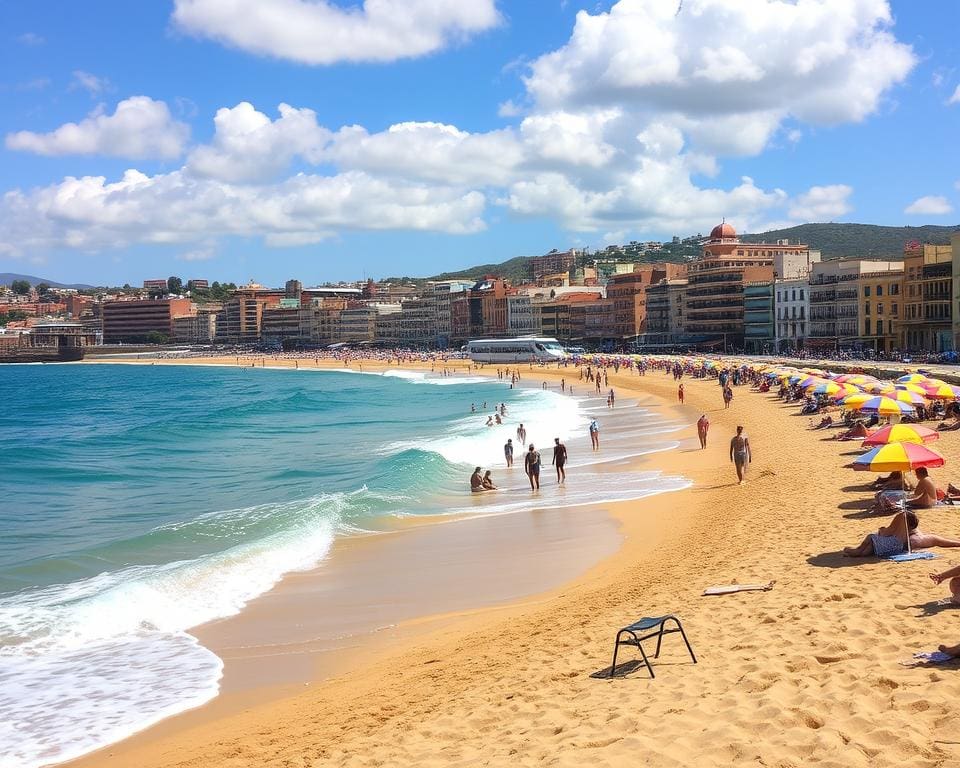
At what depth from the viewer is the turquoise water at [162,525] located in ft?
31.5

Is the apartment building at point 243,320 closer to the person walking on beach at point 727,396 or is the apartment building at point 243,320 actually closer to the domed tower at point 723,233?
the domed tower at point 723,233

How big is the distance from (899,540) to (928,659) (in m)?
3.90

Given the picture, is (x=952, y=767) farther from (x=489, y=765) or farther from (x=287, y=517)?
(x=287, y=517)

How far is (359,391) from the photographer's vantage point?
7600cm

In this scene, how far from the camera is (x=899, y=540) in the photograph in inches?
401

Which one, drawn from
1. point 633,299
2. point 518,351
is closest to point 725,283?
point 633,299

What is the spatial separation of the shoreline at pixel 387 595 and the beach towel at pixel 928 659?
5.47 meters

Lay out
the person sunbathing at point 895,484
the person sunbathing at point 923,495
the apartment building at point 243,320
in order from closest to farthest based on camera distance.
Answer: the person sunbathing at point 923,495
the person sunbathing at point 895,484
the apartment building at point 243,320

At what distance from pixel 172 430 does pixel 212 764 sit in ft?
126

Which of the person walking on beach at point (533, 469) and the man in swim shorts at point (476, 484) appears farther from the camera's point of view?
the man in swim shorts at point (476, 484)

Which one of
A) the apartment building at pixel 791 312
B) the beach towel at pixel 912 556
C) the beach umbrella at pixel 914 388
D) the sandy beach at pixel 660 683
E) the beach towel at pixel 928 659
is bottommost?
the sandy beach at pixel 660 683

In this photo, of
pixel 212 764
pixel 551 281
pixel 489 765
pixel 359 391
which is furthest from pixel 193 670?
pixel 551 281

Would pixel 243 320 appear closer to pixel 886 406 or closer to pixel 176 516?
pixel 176 516

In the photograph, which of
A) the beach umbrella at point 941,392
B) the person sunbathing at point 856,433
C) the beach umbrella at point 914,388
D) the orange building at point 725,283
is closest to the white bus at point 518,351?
the orange building at point 725,283
